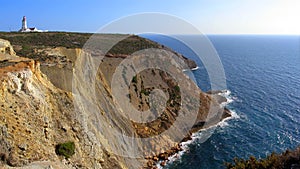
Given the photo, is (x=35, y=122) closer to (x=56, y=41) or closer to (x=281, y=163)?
(x=281, y=163)

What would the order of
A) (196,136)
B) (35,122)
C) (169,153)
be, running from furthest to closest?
(196,136) < (169,153) < (35,122)

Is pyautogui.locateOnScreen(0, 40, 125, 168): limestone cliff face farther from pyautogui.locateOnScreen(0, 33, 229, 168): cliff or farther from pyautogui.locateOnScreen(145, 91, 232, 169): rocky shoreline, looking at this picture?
pyautogui.locateOnScreen(145, 91, 232, 169): rocky shoreline

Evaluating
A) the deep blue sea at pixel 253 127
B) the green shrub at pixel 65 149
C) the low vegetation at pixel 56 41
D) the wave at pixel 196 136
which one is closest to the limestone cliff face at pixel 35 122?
the green shrub at pixel 65 149

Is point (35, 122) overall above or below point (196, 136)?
above

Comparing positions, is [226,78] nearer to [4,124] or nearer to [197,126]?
[197,126]

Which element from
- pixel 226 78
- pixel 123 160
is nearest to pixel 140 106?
pixel 123 160

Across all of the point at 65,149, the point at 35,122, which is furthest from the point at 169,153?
the point at 35,122

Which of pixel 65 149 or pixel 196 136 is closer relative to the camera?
pixel 65 149
